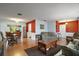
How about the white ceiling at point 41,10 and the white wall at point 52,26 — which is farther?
the white wall at point 52,26

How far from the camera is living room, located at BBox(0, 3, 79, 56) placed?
5.13 feet

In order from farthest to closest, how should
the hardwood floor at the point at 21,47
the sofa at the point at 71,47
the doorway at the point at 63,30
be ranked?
the doorway at the point at 63,30 < the hardwood floor at the point at 21,47 < the sofa at the point at 71,47

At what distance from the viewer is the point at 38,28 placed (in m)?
1.85

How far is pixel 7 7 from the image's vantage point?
1.53 meters

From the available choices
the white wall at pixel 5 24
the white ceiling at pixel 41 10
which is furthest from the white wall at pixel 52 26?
the white wall at pixel 5 24

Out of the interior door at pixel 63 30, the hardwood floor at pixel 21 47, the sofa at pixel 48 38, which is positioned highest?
the interior door at pixel 63 30

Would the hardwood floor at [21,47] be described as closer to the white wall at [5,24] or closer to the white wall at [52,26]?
the white wall at [52,26]

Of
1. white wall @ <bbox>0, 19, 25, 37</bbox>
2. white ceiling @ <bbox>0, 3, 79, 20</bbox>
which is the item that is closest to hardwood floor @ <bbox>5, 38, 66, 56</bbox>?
white wall @ <bbox>0, 19, 25, 37</bbox>

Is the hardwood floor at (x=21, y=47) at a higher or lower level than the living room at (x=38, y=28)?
lower

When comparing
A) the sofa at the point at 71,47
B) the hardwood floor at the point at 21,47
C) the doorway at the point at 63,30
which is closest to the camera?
the sofa at the point at 71,47

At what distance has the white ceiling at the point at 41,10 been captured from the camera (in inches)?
59.8

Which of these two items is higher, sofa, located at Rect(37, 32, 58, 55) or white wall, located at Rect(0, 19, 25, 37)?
white wall, located at Rect(0, 19, 25, 37)

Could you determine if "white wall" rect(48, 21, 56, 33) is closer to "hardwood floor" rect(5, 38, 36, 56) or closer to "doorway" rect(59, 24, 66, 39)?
"doorway" rect(59, 24, 66, 39)

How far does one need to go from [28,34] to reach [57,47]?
773 mm
